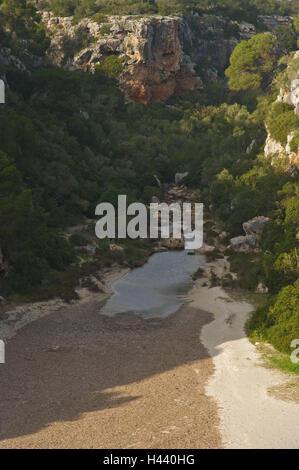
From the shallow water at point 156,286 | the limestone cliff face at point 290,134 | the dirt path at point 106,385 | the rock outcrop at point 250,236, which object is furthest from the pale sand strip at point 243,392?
the limestone cliff face at point 290,134

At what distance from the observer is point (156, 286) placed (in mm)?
42188

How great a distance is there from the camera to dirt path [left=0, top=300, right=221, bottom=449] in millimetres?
16594

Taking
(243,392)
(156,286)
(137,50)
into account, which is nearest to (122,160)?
(137,50)

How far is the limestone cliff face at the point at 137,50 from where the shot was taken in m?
96.7

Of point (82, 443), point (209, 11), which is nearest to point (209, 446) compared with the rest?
point (82, 443)

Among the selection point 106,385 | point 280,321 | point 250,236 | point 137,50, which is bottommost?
point 106,385

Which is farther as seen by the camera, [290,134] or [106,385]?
[290,134]

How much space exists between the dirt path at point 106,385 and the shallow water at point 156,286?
→ 2.92m

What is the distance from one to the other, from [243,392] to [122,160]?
189 ft

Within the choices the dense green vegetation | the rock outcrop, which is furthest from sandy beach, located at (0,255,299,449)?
the rock outcrop

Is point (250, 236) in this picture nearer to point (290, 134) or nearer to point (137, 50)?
point (290, 134)

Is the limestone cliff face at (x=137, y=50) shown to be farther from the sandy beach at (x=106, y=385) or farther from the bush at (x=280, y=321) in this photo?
the bush at (x=280, y=321)

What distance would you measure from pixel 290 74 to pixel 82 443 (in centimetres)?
5957
